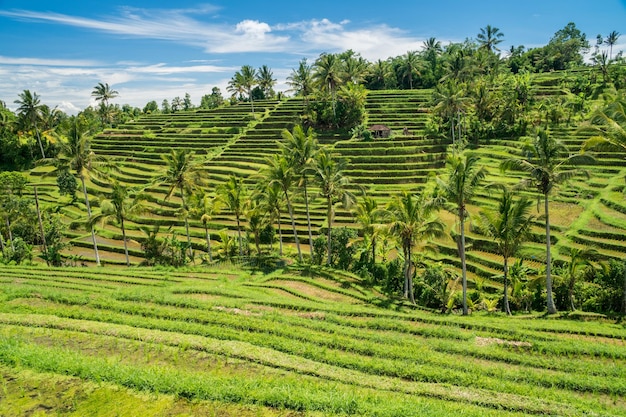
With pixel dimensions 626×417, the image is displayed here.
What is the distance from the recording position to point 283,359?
12594 mm

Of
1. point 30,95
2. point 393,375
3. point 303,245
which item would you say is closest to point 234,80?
point 30,95

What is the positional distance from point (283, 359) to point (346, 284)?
45.7ft

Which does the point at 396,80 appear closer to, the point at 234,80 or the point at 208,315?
the point at 234,80

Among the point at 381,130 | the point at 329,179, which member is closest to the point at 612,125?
the point at 329,179

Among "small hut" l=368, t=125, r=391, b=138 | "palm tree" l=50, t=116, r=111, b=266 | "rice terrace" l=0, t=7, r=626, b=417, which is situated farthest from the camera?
"small hut" l=368, t=125, r=391, b=138

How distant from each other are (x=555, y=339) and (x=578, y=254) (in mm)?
7647

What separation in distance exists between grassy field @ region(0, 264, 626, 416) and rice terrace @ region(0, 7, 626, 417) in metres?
Result: 0.07

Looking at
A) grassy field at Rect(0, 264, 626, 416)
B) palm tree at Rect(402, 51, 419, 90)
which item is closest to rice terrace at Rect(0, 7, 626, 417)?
grassy field at Rect(0, 264, 626, 416)

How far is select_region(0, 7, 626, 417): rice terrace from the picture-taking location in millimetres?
10789

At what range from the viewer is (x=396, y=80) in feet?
304

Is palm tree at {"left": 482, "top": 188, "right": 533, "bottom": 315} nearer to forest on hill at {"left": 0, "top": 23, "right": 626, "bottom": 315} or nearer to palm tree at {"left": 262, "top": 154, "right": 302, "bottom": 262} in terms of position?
forest on hill at {"left": 0, "top": 23, "right": 626, "bottom": 315}

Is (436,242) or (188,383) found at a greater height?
(188,383)

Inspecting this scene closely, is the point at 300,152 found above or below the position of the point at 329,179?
above

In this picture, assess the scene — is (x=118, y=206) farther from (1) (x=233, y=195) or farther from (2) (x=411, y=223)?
(2) (x=411, y=223)
